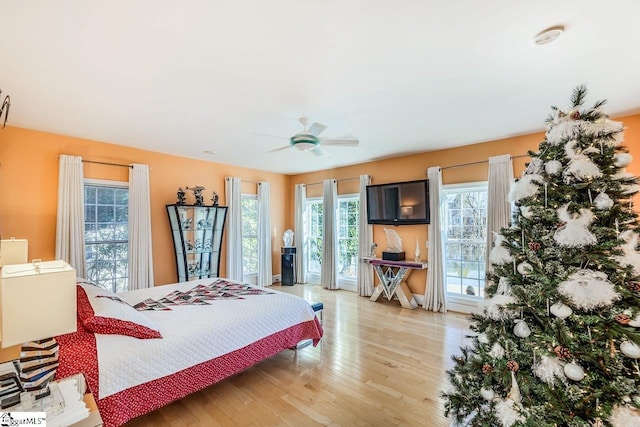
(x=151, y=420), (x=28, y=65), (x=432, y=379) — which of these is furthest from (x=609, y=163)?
(x=28, y=65)

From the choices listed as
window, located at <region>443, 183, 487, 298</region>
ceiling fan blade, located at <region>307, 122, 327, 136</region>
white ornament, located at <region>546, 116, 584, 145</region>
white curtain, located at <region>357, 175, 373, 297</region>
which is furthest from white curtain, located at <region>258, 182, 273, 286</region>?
white ornament, located at <region>546, 116, 584, 145</region>

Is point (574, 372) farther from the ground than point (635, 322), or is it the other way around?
point (635, 322)

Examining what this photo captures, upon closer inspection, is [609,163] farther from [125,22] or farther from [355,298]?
[355,298]

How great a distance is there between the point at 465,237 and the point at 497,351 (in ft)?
11.7

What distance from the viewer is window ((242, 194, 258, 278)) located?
6.10 metres

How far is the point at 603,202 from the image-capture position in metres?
1.20

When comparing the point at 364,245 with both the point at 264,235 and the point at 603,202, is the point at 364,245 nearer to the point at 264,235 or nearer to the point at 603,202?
the point at 264,235

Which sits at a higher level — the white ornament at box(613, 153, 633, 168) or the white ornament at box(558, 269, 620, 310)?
the white ornament at box(613, 153, 633, 168)

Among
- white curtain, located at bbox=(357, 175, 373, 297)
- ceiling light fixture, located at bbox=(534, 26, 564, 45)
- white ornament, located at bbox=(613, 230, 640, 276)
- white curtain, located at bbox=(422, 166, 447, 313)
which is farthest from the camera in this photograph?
white curtain, located at bbox=(357, 175, 373, 297)

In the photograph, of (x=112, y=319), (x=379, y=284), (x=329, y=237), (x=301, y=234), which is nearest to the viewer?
(x=112, y=319)

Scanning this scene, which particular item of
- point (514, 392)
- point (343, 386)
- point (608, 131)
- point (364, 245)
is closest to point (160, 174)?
point (364, 245)

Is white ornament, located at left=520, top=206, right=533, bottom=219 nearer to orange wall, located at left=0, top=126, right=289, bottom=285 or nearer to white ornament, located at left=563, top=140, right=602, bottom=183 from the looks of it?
white ornament, located at left=563, top=140, right=602, bottom=183

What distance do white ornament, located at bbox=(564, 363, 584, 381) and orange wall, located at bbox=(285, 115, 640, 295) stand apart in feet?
11.3

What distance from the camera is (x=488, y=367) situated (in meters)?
1.38
